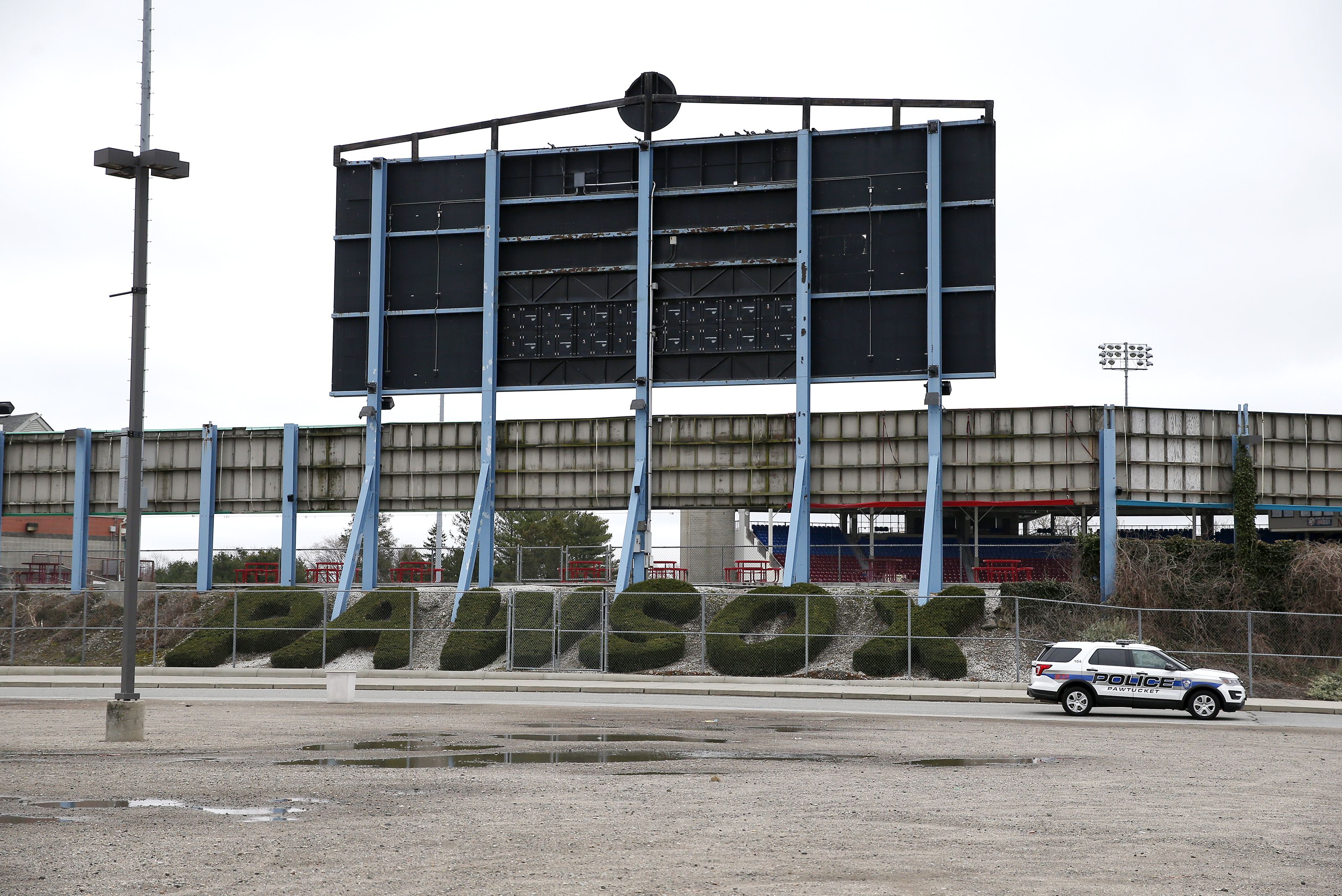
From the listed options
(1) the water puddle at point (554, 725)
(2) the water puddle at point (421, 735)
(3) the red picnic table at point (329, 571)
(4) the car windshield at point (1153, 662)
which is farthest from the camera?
(3) the red picnic table at point (329, 571)

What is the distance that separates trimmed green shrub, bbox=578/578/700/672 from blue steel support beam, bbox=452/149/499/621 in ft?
15.9

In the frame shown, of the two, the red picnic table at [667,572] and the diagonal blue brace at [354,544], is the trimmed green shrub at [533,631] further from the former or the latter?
the diagonal blue brace at [354,544]

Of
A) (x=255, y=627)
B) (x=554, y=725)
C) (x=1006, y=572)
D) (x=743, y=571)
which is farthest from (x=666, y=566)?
(x=554, y=725)

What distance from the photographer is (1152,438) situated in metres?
36.0

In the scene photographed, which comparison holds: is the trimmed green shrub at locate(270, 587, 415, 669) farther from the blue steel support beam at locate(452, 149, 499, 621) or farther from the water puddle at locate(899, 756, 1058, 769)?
the water puddle at locate(899, 756, 1058, 769)

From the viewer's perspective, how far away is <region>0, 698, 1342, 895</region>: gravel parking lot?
28.0 ft

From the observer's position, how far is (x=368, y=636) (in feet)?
118

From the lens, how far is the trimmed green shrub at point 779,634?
32.7m

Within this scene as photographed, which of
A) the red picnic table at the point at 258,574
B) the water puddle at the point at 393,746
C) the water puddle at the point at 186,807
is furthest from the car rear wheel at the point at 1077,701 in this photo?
the red picnic table at the point at 258,574

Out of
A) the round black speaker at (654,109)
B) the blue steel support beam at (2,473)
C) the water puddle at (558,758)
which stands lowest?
the water puddle at (558,758)

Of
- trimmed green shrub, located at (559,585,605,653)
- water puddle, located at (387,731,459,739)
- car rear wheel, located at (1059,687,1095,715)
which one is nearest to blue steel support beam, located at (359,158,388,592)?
trimmed green shrub, located at (559,585,605,653)

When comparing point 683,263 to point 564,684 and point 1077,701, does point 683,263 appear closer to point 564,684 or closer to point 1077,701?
point 564,684

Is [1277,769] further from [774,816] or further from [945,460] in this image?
[945,460]

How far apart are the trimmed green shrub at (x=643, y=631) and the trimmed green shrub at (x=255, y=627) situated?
8.44 metres
